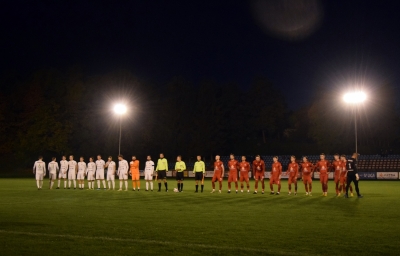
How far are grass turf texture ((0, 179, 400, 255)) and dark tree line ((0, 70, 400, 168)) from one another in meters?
54.6

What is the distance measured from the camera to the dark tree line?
71875mm

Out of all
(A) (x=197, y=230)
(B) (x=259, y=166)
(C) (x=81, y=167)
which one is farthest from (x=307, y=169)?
(A) (x=197, y=230)

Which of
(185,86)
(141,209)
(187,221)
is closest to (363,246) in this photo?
(187,221)

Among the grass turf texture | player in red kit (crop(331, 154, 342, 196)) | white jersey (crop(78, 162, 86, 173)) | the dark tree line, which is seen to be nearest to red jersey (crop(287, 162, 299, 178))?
player in red kit (crop(331, 154, 342, 196))

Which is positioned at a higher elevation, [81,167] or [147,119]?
[147,119]

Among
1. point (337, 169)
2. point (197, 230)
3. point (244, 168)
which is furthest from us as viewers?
point (244, 168)

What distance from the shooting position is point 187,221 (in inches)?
564

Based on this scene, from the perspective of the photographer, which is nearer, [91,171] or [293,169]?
[293,169]

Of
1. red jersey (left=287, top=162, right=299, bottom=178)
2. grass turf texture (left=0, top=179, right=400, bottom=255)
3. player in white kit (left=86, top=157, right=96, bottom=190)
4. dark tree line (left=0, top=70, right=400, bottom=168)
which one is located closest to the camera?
grass turf texture (left=0, top=179, right=400, bottom=255)

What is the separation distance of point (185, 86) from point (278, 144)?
883 inches

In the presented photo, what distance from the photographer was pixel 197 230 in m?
12.5

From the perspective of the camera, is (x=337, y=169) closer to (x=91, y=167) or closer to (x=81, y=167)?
(x=91, y=167)

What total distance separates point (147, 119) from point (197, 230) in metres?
64.1

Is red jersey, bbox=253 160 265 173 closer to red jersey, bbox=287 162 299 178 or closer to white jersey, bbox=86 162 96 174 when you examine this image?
red jersey, bbox=287 162 299 178
